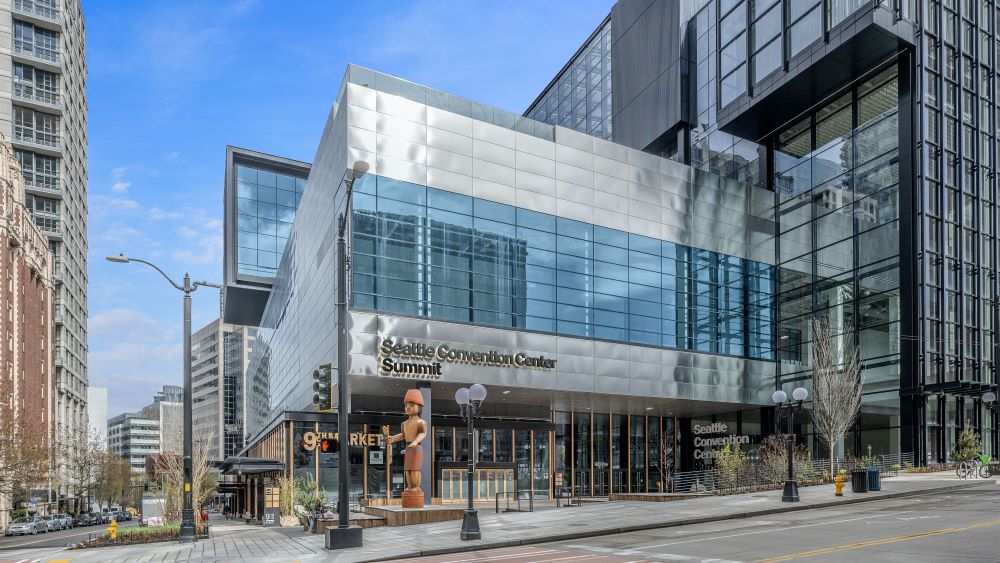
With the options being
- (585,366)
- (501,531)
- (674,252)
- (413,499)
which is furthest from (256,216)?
(501,531)

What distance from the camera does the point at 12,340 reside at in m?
79.7

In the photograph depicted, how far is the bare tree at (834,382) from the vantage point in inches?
1903

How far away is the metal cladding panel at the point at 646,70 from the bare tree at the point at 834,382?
18.5 meters

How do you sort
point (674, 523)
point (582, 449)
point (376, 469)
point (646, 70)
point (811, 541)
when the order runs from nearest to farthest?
point (811, 541)
point (674, 523)
point (376, 469)
point (582, 449)
point (646, 70)

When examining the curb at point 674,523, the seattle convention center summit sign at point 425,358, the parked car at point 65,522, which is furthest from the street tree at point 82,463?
the curb at point 674,523

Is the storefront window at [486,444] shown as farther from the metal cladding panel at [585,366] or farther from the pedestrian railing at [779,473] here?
the pedestrian railing at [779,473]

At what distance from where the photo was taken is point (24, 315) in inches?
3413

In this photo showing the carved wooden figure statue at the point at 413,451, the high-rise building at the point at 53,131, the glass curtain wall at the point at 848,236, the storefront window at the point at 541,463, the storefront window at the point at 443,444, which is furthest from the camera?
the high-rise building at the point at 53,131

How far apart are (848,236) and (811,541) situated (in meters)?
35.7

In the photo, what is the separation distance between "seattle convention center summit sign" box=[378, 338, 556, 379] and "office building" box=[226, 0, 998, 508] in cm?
10

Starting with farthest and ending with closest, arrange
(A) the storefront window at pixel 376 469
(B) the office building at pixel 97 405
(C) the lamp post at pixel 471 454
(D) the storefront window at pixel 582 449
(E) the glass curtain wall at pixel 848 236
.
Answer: (B) the office building at pixel 97 405 < (D) the storefront window at pixel 582 449 < (E) the glass curtain wall at pixel 848 236 < (A) the storefront window at pixel 376 469 < (C) the lamp post at pixel 471 454

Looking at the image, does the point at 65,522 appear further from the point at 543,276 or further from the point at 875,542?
the point at 875,542

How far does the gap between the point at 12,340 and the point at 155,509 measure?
3573 cm

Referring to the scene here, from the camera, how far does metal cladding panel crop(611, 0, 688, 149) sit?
60.2 metres
